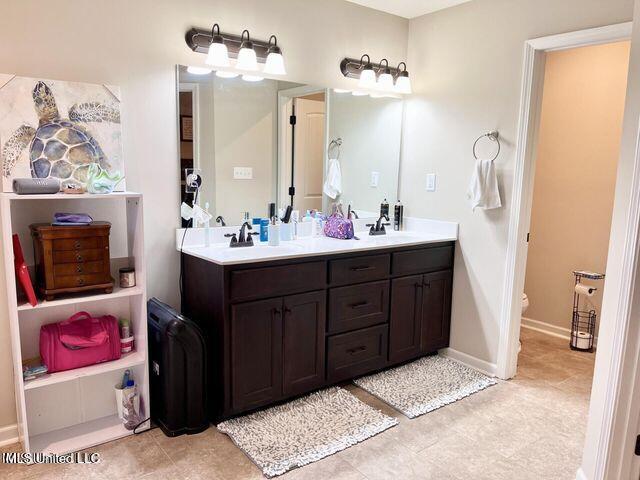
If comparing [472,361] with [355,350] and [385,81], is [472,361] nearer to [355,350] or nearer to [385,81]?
[355,350]

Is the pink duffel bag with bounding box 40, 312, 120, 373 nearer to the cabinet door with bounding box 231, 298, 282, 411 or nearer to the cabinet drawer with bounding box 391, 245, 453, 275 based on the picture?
the cabinet door with bounding box 231, 298, 282, 411

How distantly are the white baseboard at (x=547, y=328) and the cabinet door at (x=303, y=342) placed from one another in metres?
2.32

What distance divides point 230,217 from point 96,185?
2.82 feet

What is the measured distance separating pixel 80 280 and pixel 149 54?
120 centimetres

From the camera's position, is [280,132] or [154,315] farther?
[280,132]

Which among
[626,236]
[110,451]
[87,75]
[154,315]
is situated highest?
[87,75]

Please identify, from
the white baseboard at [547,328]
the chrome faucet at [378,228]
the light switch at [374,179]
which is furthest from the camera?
the white baseboard at [547,328]

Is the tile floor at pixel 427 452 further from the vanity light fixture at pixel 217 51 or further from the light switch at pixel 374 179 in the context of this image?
the vanity light fixture at pixel 217 51

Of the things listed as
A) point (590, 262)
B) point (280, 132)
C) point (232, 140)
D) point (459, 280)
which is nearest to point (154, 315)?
point (232, 140)

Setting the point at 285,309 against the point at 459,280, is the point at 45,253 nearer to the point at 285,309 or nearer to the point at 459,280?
the point at 285,309

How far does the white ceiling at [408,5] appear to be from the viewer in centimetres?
316

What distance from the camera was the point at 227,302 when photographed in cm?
233

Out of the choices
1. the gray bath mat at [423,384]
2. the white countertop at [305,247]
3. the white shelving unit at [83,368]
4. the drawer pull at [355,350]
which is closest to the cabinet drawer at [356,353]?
the drawer pull at [355,350]

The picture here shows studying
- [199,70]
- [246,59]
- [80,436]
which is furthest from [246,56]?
[80,436]
